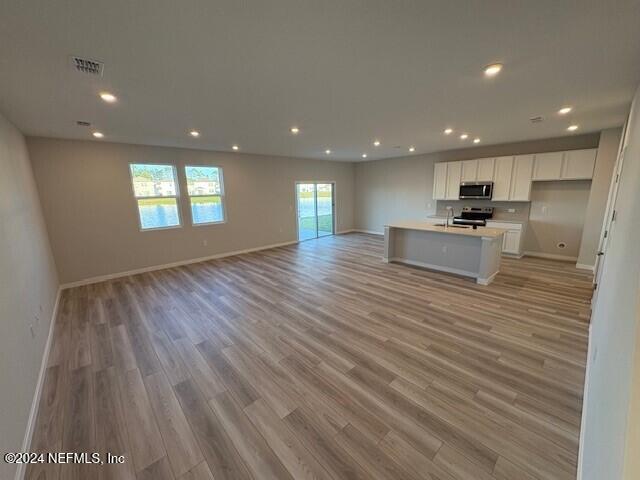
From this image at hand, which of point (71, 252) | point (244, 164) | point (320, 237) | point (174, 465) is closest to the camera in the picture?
point (174, 465)

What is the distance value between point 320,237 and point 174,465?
7317 mm

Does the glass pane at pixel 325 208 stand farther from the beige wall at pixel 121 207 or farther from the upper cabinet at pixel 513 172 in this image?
the upper cabinet at pixel 513 172

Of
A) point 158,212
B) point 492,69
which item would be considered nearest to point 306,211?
point 158,212

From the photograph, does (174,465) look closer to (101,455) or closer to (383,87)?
(101,455)

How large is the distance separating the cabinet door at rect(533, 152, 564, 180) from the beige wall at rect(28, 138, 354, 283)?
19.7 feet

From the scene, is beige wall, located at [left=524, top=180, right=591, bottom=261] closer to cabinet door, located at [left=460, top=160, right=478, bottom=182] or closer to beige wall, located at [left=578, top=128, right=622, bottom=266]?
beige wall, located at [left=578, top=128, right=622, bottom=266]

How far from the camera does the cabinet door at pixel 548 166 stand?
5090 millimetres

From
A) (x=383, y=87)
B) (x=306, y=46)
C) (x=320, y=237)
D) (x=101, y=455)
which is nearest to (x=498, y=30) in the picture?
(x=383, y=87)

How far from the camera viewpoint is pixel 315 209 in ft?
27.8

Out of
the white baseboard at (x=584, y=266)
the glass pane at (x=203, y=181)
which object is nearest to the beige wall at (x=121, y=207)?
the glass pane at (x=203, y=181)

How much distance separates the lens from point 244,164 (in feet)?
21.3

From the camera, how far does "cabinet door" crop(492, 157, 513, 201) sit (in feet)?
18.6

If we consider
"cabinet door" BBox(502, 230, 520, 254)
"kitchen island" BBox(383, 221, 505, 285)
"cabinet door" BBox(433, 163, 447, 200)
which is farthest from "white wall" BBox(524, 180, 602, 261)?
"kitchen island" BBox(383, 221, 505, 285)

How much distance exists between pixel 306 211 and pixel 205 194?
10.5 feet
